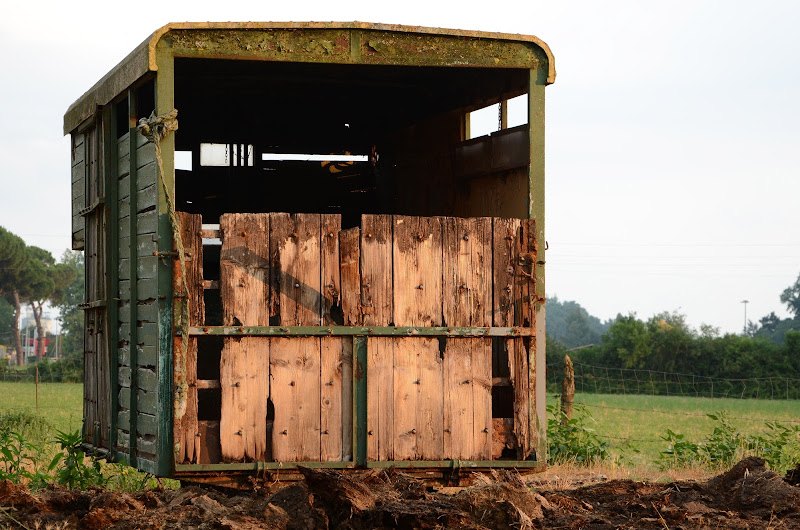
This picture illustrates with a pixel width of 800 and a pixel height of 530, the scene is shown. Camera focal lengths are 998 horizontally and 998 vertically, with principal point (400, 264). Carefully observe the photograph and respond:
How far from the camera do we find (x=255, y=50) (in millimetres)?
6922

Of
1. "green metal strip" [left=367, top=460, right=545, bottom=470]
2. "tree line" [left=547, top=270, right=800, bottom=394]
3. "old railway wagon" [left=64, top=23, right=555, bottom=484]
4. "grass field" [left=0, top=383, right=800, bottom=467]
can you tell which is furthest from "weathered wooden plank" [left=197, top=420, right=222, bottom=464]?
"tree line" [left=547, top=270, right=800, bottom=394]

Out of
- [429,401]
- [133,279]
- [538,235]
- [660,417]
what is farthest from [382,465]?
[660,417]

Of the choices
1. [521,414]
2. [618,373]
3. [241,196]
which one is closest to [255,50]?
[521,414]

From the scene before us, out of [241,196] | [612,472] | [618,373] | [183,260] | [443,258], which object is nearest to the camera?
[183,260]

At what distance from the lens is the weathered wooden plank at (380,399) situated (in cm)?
698

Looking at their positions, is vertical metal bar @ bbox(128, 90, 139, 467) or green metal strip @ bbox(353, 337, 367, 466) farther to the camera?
vertical metal bar @ bbox(128, 90, 139, 467)

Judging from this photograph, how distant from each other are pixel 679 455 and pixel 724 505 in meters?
5.29

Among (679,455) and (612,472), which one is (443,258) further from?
(679,455)

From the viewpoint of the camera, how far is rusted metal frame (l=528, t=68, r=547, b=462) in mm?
7270

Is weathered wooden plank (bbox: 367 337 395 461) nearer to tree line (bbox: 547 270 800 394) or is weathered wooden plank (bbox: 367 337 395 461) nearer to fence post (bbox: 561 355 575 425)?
fence post (bbox: 561 355 575 425)

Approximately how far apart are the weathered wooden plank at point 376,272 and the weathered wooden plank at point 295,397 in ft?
1.47

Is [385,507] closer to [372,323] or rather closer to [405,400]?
[405,400]

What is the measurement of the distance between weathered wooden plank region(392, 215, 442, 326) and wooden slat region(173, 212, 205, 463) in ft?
4.48

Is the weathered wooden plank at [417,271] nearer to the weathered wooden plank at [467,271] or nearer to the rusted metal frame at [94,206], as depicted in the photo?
the weathered wooden plank at [467,271]
